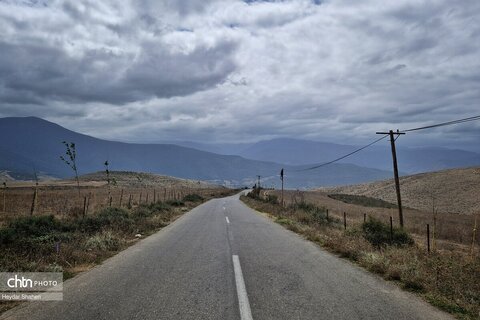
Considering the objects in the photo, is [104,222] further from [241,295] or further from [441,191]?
[441,191]

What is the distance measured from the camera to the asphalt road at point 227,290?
591 cm

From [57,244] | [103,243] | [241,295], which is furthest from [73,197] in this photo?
[241,295]

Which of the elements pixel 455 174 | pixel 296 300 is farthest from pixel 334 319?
pixel 455 174

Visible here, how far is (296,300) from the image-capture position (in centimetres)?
658

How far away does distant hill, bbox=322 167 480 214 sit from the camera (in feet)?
209

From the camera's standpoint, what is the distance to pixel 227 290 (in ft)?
23.6

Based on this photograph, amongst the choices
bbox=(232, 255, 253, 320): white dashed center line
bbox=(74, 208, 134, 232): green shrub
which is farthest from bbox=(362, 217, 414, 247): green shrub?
bbox=(74, 208, 134, 232): green shrub

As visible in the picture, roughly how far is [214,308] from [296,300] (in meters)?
1.49

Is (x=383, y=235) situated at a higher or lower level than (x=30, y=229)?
lower

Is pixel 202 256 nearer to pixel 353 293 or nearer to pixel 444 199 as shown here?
pixel 353 293

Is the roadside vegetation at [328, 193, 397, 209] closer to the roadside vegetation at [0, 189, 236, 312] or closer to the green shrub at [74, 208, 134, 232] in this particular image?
the green shrub at [74, 208, 134, 232]

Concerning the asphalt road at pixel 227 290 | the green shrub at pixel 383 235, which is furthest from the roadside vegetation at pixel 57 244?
the green shrub at pixel 383 235

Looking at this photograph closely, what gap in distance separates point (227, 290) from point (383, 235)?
455 inches

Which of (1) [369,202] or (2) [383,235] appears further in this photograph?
(1) [369,202]
